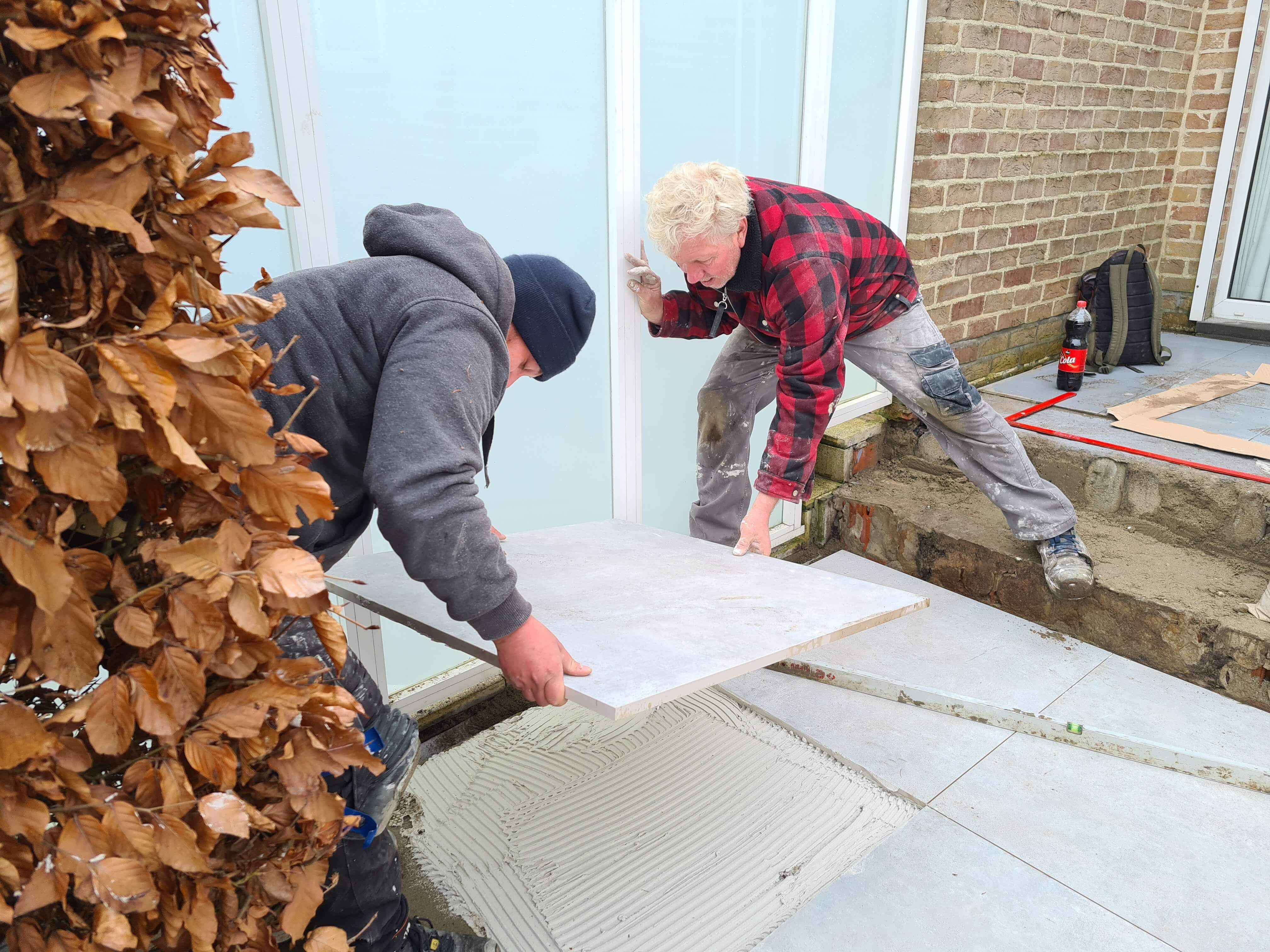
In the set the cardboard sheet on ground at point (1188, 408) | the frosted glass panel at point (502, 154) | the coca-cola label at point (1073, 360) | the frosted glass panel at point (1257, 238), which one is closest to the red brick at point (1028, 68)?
the coca-cola label at point (1073, 360)

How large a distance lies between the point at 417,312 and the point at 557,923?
4.36 feet

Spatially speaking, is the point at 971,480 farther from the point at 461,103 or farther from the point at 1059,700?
the point at 461,103

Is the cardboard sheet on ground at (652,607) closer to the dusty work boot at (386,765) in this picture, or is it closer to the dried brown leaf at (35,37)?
the dusty work boot at (386,765)

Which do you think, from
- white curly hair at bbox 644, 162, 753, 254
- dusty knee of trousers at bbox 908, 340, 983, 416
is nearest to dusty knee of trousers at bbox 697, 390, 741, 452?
dusty knee of trousers at bbox 908, 340, 983, 416

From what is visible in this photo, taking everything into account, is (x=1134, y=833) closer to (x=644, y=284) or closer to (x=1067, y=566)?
(x=1067, y=566)

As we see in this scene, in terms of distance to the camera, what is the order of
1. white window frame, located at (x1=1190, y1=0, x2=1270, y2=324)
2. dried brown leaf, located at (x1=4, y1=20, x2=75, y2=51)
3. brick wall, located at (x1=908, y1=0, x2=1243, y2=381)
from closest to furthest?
dried brown leaf, located at (x1=4, y1=20, x2=75, y2=51), brick wall, located at (x1=908, y1=0, x2=1243, y2=381), white window frame, located at (x1=1190, y1=0, x2=1270, y2=324)

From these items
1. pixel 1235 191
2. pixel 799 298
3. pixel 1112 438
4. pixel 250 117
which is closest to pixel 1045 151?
pixel 1112 438

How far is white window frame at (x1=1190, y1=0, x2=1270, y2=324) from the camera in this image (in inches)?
179

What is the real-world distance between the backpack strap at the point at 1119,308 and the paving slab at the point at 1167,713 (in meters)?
2.08

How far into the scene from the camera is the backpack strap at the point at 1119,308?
4191 millimetres

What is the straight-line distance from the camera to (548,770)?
231 centimetres

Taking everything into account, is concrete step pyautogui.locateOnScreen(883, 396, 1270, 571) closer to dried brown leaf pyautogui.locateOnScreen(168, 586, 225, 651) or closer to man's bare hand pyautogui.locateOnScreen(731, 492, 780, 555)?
man's bare hand pyautogui.locateOnScreen(731, 492, 780, 555)

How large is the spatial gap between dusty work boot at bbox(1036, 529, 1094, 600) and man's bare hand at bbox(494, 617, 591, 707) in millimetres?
2123

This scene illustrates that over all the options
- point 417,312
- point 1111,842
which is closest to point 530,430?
point 417,312
